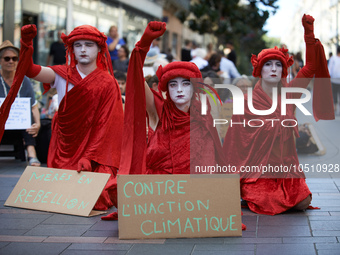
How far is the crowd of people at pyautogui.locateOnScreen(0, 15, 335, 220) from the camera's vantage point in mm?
5043

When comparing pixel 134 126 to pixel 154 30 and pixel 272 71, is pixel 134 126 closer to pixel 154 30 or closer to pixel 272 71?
pixel 154 30

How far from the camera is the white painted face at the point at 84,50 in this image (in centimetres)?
627

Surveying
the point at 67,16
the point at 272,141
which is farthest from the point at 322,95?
the point at 67,16

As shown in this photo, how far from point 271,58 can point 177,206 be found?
1942mm

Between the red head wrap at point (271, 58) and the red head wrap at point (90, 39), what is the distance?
153cm

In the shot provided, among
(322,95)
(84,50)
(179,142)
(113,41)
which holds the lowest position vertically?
(179,142)

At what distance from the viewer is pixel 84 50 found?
626cm

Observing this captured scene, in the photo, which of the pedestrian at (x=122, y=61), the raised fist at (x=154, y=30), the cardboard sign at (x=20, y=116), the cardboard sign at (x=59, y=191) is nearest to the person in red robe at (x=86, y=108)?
the cardboard sign at (x=59, y=191)

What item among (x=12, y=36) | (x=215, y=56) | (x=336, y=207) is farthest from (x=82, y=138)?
(x=12, y=36)

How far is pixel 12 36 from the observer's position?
13695 mm

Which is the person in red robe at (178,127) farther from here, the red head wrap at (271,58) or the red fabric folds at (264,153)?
the red head wrap at (271,58)

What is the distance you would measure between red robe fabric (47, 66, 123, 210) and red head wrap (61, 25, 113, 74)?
174mm

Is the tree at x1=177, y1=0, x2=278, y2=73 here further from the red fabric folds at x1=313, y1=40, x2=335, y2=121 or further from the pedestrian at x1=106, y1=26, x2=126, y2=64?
the red fabric folds at x1=313, y1=40, x2=335, y2=121

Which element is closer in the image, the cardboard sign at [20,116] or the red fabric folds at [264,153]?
the red fabric folds at [264,153]
